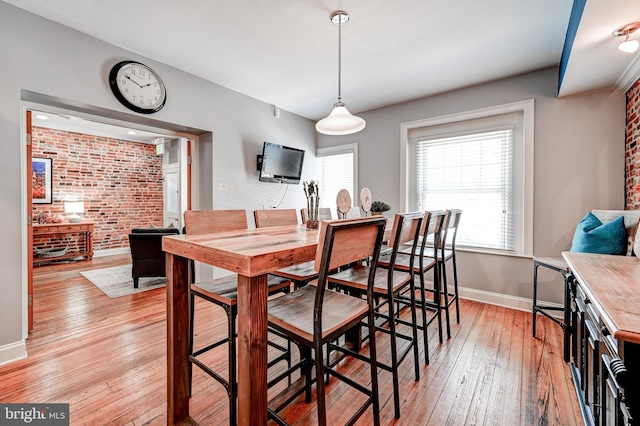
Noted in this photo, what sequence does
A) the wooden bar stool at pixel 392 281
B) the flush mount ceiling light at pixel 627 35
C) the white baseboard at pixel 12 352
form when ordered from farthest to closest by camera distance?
the white baseboard at pixel 12 352
the flush mount ceiling light at pixel 627 35
the wooden bar stool at pixel 392 281

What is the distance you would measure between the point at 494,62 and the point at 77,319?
4.97 metres

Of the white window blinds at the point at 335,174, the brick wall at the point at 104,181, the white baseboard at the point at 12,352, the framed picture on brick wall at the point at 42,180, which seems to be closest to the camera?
the white baseboard at the point at 12,352

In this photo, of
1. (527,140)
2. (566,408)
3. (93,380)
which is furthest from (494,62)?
(93,380)

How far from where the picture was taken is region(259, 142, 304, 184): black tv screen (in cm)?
400

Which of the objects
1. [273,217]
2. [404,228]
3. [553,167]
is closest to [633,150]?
[553,167]

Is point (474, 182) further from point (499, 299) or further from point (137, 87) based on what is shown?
point (137, 87)

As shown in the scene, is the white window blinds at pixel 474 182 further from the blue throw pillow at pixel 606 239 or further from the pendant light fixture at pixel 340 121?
the pendant light fixture at pixel 340 121

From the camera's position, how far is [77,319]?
2.80 meters

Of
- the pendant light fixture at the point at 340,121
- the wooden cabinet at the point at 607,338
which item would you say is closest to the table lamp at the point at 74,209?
the pendant light fixture at the point at 340,121

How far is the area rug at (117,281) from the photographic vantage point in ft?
12.1

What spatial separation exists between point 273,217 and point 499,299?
2767mm

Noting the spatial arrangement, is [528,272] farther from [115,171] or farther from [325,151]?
[115,171]

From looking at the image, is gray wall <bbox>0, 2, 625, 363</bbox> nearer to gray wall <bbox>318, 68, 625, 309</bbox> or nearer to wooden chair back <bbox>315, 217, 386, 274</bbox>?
gray wall <bbox>318, 68, 625, 309</bbox>

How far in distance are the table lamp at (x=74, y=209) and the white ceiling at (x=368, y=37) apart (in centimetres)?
429
